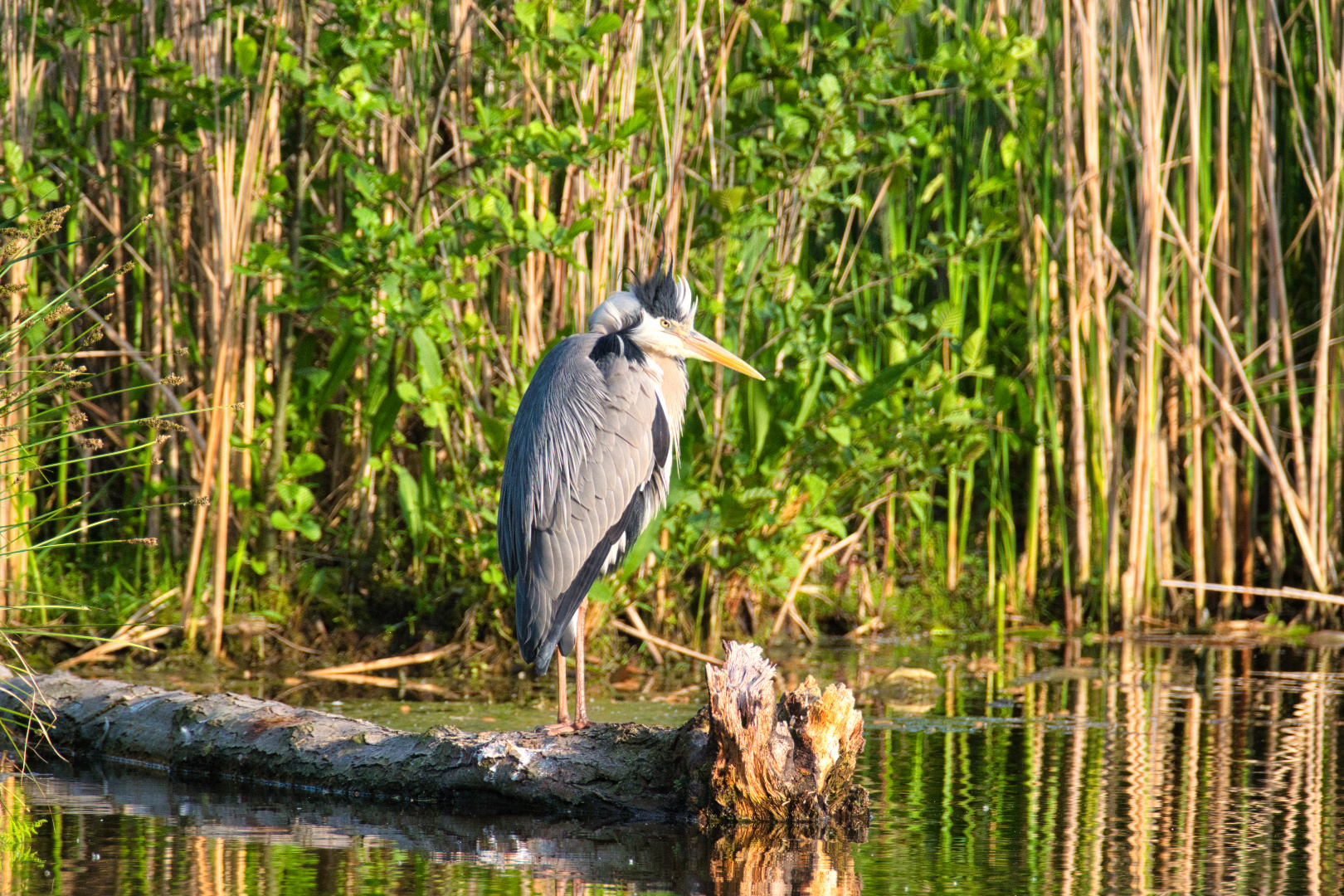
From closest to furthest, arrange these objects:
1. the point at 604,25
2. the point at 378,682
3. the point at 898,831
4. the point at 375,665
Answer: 1. the point at 898,831
2. the point at 604,25
3. the point at 378,682
4. the point at 375,665

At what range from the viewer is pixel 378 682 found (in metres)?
5.78

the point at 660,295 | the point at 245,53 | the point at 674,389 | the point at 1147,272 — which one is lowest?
the point at 674,389

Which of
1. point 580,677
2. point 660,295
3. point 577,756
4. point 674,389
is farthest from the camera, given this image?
point 674,389

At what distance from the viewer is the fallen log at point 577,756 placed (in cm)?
346

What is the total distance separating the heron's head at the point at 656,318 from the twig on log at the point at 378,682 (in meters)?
1.70

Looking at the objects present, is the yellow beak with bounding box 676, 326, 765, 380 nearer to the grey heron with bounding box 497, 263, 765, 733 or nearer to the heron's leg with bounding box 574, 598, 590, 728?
the grey heron with bounding box 497, 263, 765, 733

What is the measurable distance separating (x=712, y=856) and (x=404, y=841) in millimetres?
756

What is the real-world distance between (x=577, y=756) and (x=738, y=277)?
110 inches

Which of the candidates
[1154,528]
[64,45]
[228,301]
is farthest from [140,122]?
[1154,528]

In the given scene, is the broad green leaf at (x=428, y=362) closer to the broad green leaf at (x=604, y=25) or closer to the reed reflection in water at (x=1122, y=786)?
the broad green leaf at (x=604, y=25)

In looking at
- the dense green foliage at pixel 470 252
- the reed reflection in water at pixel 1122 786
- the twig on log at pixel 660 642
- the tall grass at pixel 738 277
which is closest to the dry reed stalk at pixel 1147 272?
the tall grass at pixel 738 277

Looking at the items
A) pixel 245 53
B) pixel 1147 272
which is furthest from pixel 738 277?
pixel 245 53

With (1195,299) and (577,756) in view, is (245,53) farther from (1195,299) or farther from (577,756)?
(1195,299)

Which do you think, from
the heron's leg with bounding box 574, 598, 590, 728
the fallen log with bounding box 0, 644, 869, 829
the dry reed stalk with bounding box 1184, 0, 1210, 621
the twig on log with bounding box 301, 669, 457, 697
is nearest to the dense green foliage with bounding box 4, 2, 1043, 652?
the twig on log with bounding box 301, 669, 457, 697
